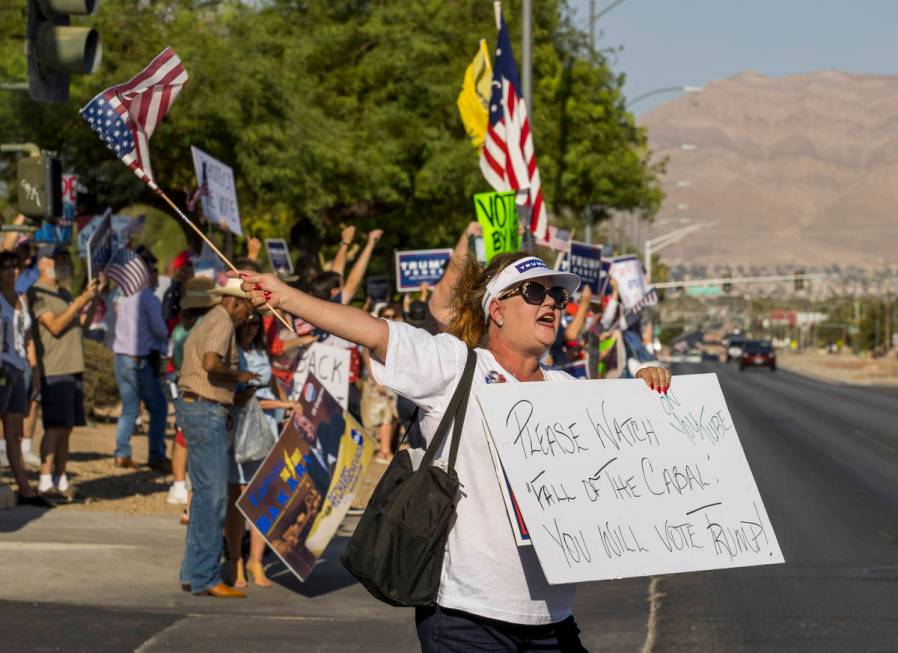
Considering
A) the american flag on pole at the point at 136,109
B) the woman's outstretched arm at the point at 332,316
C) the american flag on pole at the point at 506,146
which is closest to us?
the woman's outstretched arm at the point at 332,316

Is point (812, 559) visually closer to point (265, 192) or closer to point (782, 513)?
point (782, 513)

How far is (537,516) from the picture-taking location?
4160 mm

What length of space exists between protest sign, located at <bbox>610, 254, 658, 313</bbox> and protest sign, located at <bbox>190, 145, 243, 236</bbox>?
21.2 ft

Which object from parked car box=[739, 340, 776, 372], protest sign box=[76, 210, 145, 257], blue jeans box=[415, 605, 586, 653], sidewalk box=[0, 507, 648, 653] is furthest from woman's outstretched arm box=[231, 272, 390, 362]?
parked car box=[739, 340, 776, 372]

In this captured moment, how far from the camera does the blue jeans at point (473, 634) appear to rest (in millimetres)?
4199

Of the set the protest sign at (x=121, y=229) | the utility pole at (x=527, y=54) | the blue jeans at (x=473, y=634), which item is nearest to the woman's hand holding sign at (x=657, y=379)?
the blue jeans at (x=473, y=634)

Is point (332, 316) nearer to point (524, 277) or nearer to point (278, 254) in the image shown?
point (524, 277)

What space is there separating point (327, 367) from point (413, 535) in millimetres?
5835

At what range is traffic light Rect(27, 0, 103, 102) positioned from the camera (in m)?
8.07

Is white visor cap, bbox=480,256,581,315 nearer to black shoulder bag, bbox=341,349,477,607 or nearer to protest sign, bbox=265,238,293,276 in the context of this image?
black shoulder bag, bbox=341,349,477,607

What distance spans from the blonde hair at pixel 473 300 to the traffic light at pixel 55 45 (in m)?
4.09

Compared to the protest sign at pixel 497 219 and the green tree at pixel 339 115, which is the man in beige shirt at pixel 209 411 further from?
the green tree at pixel 339 115

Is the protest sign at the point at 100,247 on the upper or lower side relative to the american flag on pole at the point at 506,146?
lower

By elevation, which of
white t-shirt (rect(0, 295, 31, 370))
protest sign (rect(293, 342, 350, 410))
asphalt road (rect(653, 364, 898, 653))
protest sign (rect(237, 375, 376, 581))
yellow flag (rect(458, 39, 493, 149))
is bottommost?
asphalt road (rect(653, 364, 898, 653))
